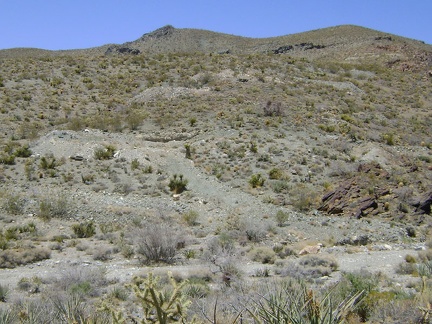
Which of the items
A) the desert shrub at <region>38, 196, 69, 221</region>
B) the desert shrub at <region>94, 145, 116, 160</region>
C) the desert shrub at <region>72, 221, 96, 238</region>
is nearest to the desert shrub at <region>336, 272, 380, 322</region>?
the desert shrub at <region>72, 221, 96, 238</region>

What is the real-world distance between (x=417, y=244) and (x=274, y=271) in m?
5.64

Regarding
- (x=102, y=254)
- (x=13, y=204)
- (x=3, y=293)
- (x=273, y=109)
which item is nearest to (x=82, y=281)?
(x=3, y=293)

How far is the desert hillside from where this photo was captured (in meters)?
8.20

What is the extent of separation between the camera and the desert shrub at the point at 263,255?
1244 cm

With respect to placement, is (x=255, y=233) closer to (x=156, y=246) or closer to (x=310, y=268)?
(x=156, y=246)

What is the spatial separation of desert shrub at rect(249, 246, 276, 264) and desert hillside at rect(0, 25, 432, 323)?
9 centimetres

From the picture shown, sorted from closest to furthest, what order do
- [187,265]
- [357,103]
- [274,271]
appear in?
[274,271] < [187,265] < [357,103]

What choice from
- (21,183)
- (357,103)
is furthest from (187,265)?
(357,103)

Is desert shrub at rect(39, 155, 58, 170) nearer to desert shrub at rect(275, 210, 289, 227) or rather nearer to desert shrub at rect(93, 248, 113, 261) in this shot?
desert shrub at rect(93, 248, 113, 261)

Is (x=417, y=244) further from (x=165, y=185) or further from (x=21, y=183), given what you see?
(x=21, y=183)

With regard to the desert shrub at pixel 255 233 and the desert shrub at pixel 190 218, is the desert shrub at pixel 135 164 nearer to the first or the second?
the desert shrub at pixel 190 218

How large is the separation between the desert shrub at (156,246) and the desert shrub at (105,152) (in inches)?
412

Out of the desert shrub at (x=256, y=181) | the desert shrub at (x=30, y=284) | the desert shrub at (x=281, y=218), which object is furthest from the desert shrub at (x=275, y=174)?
the desert shrub at (x=30, y=284)

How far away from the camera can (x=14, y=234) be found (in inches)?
573
